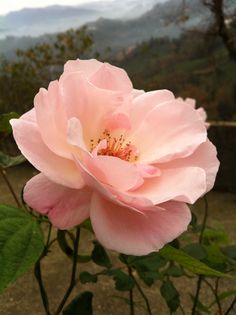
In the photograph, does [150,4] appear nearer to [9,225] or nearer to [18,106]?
[18,106]

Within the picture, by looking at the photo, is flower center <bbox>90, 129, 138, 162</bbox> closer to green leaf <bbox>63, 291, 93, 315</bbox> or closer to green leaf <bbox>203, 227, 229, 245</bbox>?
green leaf <bbox>63, 291, 93, 315</bbox>

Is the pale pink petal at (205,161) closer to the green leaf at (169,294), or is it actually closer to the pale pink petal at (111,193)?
the pale pink petal at (111,193)

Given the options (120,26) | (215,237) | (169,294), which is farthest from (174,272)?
(120,26)

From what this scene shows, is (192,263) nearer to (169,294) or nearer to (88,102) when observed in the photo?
(88,102)

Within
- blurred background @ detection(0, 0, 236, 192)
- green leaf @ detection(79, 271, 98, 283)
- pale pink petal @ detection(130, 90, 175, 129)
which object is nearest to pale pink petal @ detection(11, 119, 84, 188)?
pale pink petal @ detection(130, 90, 175, 129)

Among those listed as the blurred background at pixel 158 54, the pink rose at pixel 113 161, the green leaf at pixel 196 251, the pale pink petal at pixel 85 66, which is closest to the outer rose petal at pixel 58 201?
the pink rose at pixel 113 161

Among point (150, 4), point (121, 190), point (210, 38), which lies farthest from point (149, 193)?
point (150, 4)

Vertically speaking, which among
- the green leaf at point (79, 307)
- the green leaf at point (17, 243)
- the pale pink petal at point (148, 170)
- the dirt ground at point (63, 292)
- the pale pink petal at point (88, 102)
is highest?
the pale pink petal at point (88, 102)
